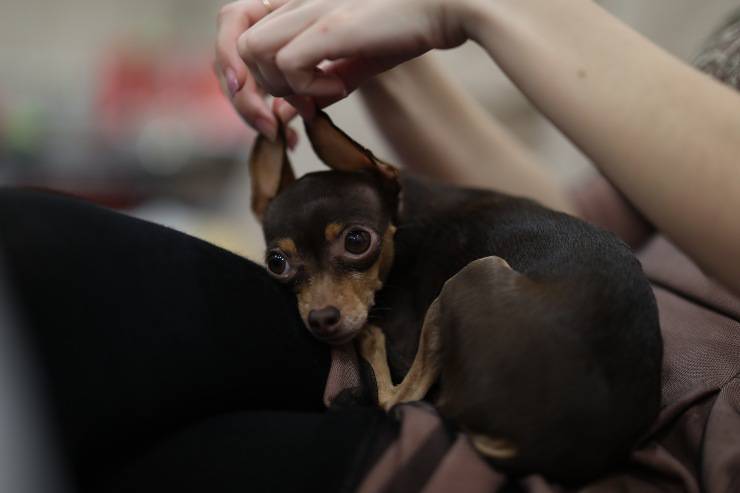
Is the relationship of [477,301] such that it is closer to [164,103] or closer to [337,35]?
[337,35]

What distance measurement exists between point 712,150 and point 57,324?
754 mm

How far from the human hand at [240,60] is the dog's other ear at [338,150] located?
0.31ft

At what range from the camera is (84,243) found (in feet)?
2.57

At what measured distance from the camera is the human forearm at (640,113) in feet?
2.41

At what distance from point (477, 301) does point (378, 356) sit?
270mm

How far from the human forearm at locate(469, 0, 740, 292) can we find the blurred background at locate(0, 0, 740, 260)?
2.43 metres

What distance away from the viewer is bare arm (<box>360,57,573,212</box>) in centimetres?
148

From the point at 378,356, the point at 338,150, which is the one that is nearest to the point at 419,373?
the point at 378,356

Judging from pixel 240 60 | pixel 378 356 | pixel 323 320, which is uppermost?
pixel 240 60

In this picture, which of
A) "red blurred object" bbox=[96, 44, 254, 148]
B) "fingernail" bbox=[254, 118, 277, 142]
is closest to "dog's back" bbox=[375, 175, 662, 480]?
"fingernail" bbox=[254, 118, 277, 142]

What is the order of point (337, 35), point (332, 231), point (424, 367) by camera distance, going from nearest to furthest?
point (337, 35), point (424, 367), point (332, 231)

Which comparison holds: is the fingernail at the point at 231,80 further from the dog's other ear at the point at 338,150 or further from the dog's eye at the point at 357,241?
the dog's eye at the point at 357,241

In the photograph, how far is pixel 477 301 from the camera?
36.0 inches

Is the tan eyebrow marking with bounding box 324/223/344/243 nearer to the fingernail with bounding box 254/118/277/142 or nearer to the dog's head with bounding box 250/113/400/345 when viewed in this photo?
the dog's head with bounding box 250/113/400/345
